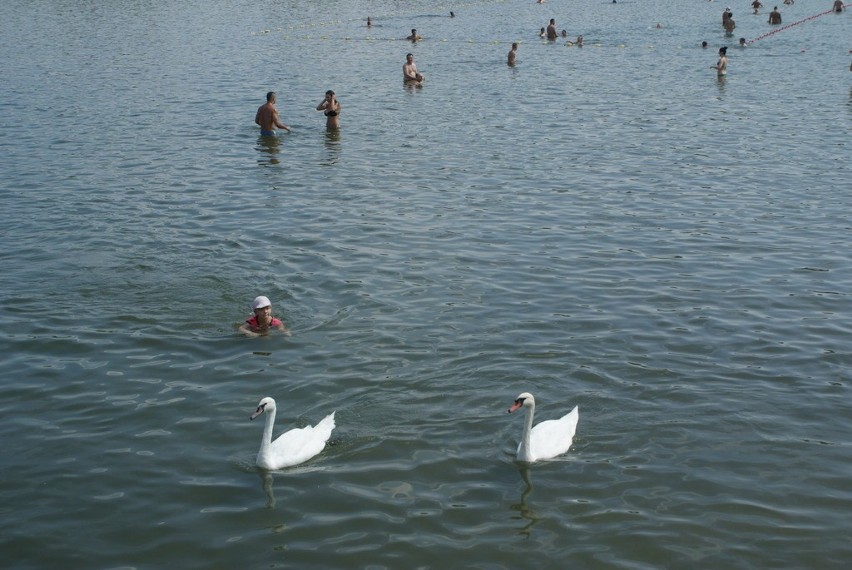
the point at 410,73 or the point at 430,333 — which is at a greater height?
the point at 410,73

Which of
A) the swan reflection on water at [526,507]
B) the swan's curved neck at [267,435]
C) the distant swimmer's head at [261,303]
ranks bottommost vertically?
the swan reflection on water at [526,507]

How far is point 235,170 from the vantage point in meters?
27.1

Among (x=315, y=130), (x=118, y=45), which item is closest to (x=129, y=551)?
(x=315, y=130)

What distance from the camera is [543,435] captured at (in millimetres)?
12289

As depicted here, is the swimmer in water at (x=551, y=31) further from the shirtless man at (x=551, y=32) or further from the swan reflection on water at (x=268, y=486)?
the swan reflection on water at (x=268, y=486)

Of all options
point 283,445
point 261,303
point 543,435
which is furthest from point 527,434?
point 261,303

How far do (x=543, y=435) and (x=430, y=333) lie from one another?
13.5 feet

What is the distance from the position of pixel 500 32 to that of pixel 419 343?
51.4 m

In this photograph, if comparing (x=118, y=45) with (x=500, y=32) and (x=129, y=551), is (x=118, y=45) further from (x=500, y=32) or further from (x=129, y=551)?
(x=129, y=551)

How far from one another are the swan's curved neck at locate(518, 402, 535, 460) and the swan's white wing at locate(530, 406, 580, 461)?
0.09m

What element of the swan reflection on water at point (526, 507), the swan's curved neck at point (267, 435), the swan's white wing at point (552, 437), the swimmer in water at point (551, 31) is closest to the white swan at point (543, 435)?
the swan's white wing at point (552, 437)

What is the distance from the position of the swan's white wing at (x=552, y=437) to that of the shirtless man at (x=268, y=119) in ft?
66.6

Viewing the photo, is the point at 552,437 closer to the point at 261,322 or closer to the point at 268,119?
the point at 261,322

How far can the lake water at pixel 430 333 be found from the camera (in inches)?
437
